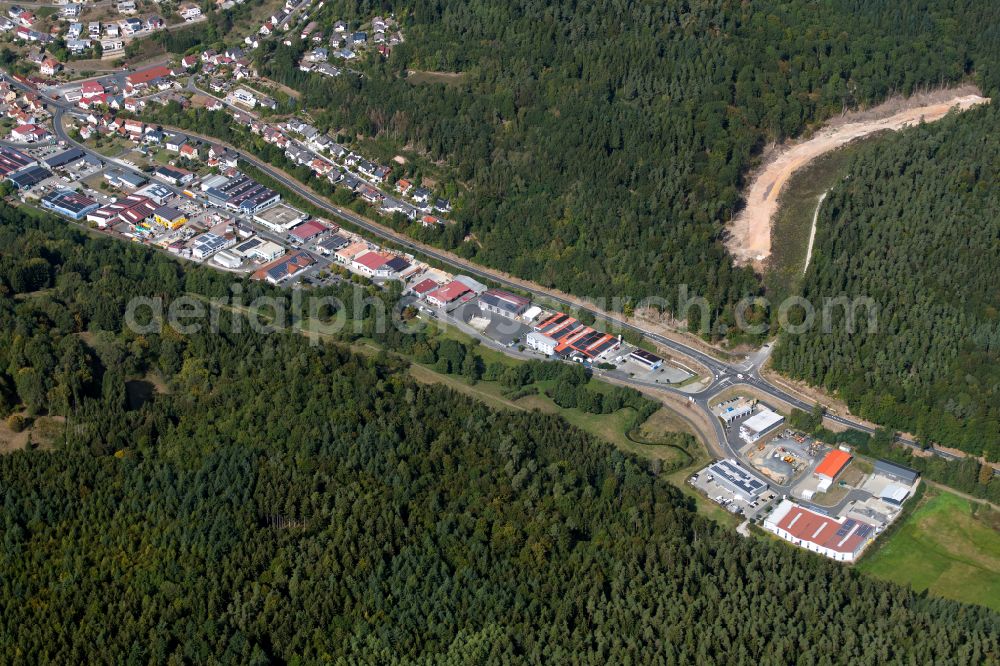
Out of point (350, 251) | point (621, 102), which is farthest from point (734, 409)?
point (621, 102)

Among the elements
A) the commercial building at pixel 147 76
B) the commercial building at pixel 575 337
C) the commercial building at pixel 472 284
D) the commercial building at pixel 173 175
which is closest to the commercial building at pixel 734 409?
the commercial building at pixel 575 337

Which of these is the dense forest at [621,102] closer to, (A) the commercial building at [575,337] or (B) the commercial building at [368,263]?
(A) the commercial building at [575,337]

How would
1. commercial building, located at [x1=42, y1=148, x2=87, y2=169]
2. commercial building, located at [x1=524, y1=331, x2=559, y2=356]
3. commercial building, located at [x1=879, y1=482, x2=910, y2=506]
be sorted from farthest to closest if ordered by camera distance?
1. commercial building, located at [x1=42, y1=148, x2=87, y2=169]
2. commercial building, located at [x1=524, y1=331, x2=559, y2=356]
3. commercial building, located at [x1=879, y1=482, x2=910, y2=506]

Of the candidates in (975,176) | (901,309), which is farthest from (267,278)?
(975,176)

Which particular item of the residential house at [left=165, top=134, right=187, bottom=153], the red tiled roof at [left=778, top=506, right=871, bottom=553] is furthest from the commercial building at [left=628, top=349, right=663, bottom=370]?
the residential house at [left=165, top=134, right=187, bottom=153]

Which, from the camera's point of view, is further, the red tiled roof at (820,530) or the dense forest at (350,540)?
the red tiled roof at (820,530)

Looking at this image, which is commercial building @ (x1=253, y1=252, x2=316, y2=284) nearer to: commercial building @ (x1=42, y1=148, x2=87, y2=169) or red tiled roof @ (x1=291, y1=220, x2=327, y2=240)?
red tiled roof @ (x1=291, y1=220, x2=327, y2=240)
